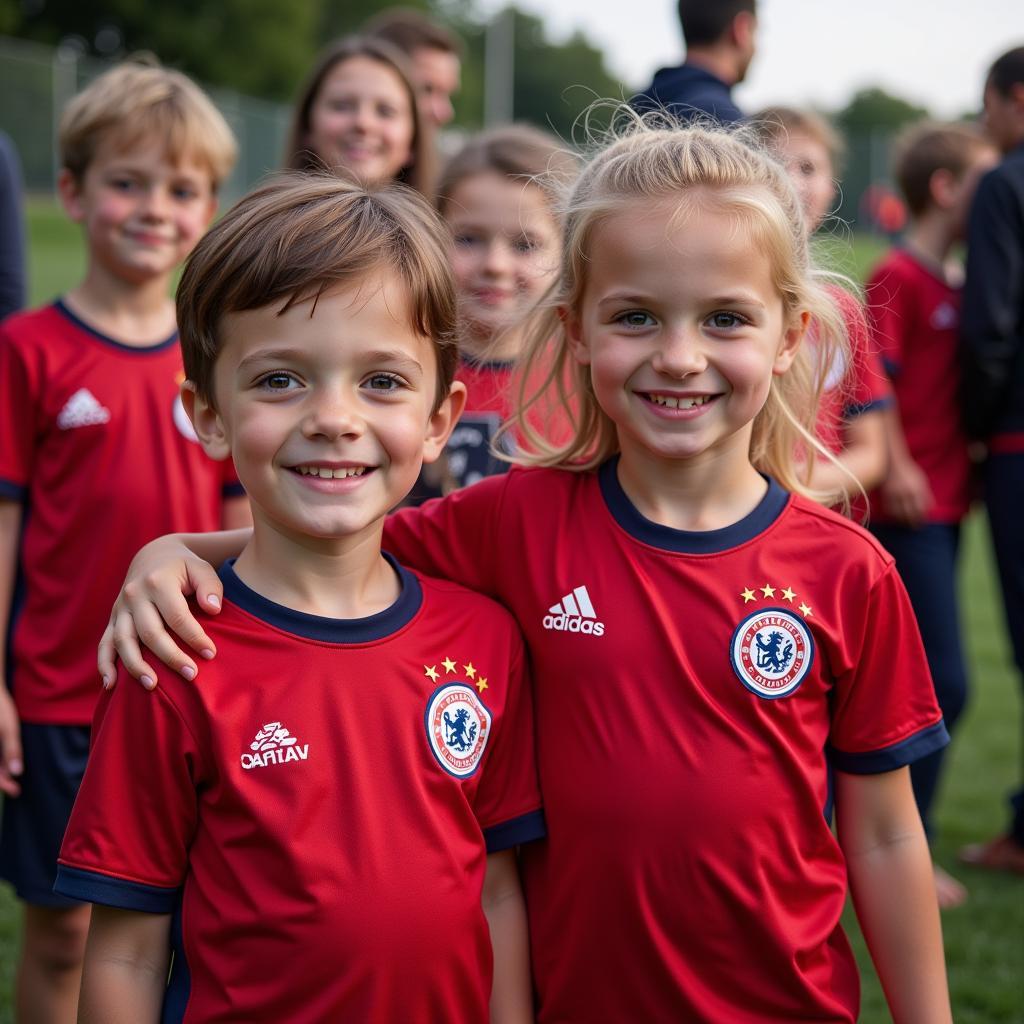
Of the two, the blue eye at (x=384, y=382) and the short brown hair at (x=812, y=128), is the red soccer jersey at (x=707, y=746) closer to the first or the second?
the blue eye at (x=384, y=382)

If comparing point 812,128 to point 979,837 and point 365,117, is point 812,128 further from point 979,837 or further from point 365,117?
point 979,837

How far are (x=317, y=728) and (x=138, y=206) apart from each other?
6.45 feet

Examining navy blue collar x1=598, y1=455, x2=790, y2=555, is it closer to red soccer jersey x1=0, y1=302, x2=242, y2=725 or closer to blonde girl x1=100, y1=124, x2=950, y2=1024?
blonde girl x1=100, y1=124, x2=950, y2=1024

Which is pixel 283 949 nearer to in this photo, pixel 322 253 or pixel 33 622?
pixel 322 253

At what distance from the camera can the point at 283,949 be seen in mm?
1818

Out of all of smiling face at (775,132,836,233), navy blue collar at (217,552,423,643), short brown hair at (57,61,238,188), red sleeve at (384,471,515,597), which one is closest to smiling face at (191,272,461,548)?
navy blue collar at (217,552,423,643)

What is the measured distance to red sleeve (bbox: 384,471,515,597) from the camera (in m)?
2.24

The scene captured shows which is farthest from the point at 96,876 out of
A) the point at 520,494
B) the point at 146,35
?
the point at 146,35

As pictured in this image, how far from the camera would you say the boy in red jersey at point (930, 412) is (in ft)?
15.3

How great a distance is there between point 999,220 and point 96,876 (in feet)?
13.3

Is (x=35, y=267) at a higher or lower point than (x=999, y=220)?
higher

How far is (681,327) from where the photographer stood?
6.66 feet

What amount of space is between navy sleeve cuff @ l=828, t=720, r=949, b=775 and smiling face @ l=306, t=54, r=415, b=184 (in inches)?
112

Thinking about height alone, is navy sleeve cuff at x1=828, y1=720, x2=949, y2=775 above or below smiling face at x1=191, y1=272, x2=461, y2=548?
below
